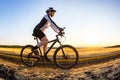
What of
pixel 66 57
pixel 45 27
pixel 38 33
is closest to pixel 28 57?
pixel 38 33

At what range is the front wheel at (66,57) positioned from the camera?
34.4ft

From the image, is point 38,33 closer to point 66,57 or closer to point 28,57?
point 28,57

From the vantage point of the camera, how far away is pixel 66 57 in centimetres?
1075

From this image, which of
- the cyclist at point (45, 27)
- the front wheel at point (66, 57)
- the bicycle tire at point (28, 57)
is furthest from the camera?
the bicycle tire at point (28, 57)

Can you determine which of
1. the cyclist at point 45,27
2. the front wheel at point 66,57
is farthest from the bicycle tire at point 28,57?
the front wheel at point 66,57

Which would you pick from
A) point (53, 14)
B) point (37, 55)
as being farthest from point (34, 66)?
point (53, 14)

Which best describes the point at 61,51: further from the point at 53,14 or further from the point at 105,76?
the point at 105,76

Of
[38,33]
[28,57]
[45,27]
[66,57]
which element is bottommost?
[66,57]

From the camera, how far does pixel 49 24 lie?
36.4 feet

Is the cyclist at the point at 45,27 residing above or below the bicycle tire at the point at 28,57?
above

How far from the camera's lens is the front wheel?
413 inches

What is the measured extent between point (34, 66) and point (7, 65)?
151 cm

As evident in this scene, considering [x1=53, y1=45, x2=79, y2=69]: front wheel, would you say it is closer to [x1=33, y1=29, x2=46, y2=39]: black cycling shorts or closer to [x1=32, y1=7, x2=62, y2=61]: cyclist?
[x1=32, y1=7, x2=62, y2=61]: cyclist

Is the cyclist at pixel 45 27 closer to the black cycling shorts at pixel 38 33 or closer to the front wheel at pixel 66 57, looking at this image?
the black cycling shorts at pixel 38 33
